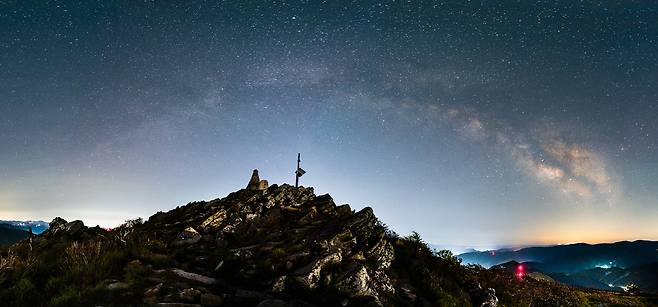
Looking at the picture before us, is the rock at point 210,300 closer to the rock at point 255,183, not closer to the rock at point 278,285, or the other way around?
the rock at point 278,285

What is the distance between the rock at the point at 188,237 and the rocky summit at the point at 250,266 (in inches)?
2.4

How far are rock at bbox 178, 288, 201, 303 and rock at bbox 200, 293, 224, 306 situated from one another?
27 cm

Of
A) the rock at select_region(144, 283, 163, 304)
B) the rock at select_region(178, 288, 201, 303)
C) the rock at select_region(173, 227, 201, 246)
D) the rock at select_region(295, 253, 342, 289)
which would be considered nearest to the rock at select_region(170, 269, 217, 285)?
the rock at select_region(178, 288, 201, 303)

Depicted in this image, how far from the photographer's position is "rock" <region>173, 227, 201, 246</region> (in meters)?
18.7

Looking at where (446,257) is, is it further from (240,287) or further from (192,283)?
(192,283)

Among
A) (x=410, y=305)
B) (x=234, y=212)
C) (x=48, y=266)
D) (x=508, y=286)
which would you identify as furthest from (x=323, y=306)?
(x=508, y=286)

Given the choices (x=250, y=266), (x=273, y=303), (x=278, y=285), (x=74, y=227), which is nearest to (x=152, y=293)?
(x=273, y=303)

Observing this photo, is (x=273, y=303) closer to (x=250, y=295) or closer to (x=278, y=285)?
(x=250, y=295)

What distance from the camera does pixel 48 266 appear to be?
13281 millimetres

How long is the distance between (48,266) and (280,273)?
8.31 m

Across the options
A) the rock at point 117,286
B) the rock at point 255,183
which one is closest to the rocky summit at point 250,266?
the rock at point 117,286

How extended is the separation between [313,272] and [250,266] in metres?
2.90

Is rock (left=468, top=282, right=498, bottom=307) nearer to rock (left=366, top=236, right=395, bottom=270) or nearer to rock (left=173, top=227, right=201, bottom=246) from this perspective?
rock (left=366, top=236, right=395, bottom=270)

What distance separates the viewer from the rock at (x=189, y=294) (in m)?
11.3
